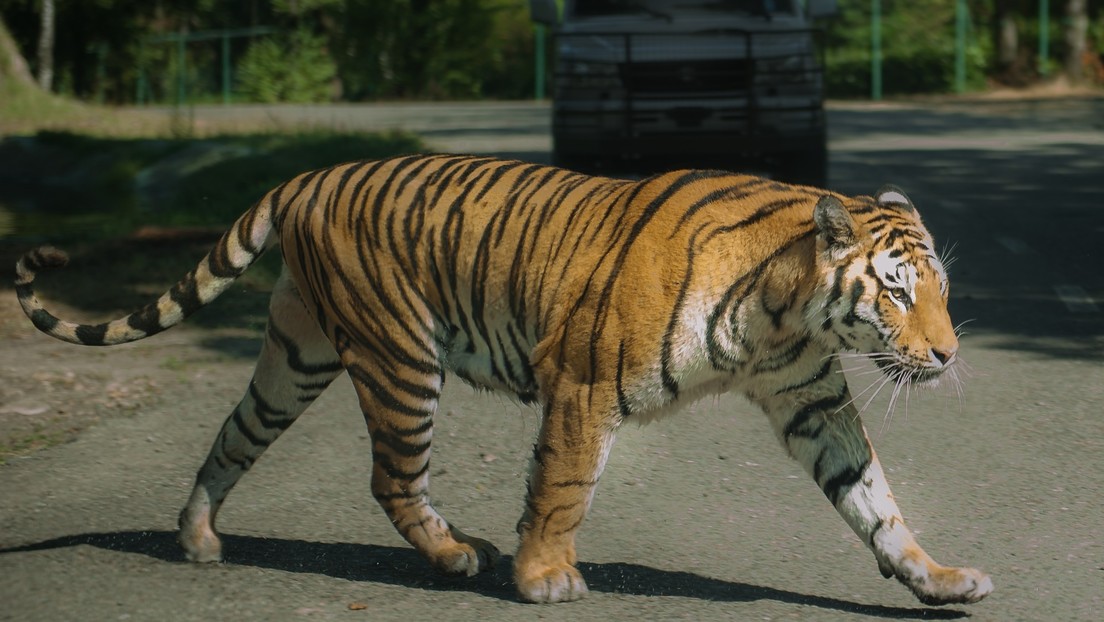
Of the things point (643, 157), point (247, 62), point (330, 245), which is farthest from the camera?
point (247, 62)

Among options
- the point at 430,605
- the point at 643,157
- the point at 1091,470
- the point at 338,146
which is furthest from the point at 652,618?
the point at 338,146

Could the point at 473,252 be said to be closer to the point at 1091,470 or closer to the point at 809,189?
the point at 809,189

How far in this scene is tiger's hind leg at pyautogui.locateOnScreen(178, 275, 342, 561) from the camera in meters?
5.06

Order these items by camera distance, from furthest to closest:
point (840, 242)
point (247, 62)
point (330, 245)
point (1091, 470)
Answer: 1. point (247, 62)
2. point (1091, 470)
3. point (330, 245)
4. point (840, 242)

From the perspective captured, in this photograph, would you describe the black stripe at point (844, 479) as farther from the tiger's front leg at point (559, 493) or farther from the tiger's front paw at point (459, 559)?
the tiger's front paw at point (459, 559)

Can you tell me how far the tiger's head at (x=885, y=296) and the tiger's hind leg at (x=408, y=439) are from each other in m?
1.28

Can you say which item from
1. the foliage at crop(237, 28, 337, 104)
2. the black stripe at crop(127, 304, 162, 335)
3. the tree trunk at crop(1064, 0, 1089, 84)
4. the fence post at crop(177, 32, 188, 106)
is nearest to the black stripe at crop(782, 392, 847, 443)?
the black stripe at crop(127, 304, 162, 335)

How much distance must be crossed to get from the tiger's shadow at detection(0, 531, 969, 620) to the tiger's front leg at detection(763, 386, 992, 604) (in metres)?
0.15

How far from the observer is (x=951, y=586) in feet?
14.1

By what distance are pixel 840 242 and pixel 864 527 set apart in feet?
2.96

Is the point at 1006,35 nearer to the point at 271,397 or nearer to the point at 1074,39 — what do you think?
the point at 1074,39

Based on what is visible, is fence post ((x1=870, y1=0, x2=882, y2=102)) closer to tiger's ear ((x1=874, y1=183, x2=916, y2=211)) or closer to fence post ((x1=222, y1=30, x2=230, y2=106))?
fence post ((x1=222, y1=30, x2=230, y2=106))

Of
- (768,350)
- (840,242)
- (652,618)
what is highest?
(840,242)

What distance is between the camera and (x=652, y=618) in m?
4.41
